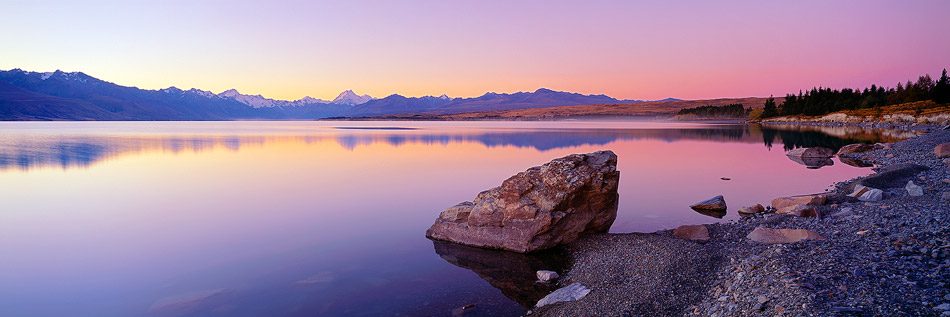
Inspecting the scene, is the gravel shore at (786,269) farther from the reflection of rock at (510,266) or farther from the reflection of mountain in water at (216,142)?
the reflection of mountain in water at (216,142)

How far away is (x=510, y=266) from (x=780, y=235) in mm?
4898

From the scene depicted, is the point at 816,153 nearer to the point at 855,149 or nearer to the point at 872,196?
the point at 855,149

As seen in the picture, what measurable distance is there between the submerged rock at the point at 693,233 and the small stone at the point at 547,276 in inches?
128

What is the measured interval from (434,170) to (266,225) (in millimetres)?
11967

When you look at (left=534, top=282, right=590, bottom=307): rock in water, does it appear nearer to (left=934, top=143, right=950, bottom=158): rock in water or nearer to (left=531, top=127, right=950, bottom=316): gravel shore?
(left=531, top=127, right=950, bottom=316): gravel shore

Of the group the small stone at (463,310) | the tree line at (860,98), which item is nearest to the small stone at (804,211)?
the small stone at (463,310)

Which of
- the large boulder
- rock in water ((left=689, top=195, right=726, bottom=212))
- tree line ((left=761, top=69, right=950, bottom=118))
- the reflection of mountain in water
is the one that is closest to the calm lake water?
rock in water ((left=689, top=195, right=726, bottom=212))

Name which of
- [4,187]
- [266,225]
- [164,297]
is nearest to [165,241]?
[266,225]

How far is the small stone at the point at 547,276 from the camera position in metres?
8.25

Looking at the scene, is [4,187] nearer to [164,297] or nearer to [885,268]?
[164,297]

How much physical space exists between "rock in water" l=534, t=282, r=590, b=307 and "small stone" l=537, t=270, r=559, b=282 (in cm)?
79

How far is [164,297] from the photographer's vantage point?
25.0 feet

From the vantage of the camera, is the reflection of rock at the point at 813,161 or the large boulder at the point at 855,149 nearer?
the reflection of rock at the point at 813,161

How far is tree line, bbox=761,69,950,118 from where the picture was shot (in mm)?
63931
